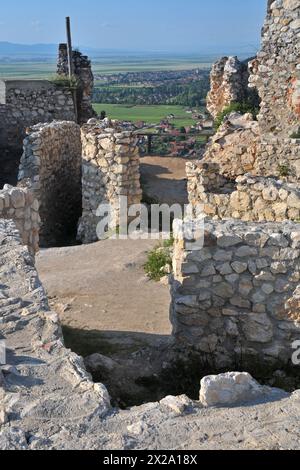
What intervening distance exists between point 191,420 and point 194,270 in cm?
233

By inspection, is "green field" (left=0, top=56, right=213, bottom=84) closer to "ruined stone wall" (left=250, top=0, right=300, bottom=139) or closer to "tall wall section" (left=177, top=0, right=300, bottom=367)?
"ruined stone wall" (left=250, top=0, right=300, bottom=139)

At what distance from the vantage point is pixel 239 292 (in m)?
5.40

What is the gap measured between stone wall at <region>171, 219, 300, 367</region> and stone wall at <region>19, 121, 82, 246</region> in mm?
6253

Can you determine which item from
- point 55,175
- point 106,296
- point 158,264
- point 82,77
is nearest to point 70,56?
point 82,77

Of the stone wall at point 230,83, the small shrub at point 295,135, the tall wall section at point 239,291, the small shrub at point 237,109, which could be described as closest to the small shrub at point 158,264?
the tall wall section at point 239,291

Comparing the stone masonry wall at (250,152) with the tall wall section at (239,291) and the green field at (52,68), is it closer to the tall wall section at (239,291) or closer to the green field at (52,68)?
the tall wall section at (239,291)

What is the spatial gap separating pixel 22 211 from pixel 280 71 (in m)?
5.99

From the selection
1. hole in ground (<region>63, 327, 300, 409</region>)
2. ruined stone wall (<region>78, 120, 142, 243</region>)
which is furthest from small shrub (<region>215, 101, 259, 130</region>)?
hole in ground (<region>63, 327, 300, 409</region>)

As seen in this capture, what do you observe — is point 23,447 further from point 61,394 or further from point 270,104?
point 270,104

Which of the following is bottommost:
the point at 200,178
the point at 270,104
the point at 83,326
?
the point at 83,326

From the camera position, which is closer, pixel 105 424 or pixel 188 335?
pixel 105 424

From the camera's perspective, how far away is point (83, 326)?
6.52 metres
